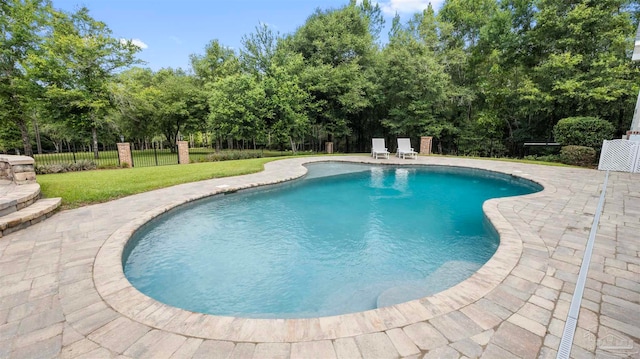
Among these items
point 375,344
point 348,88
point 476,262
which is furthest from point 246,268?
point 348,88

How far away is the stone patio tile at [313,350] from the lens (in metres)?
1.77

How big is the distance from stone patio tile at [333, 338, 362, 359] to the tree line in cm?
1501

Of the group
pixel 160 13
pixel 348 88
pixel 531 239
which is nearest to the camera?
pixel 531 239

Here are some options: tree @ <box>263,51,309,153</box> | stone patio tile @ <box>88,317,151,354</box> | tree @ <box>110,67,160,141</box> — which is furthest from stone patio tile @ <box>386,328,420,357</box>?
tree @ <box>110,67,160,141</box>

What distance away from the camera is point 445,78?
51.2ft

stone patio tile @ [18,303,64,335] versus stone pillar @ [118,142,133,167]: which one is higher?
stone pillar @ [118,142,133,167]

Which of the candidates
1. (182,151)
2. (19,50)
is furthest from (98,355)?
(19,50)

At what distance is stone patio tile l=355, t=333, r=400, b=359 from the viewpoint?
1.77 m

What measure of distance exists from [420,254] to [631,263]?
7.66ft

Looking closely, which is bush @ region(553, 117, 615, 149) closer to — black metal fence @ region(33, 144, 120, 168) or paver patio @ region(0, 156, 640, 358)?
paver patio @ region(0, 156, 640, 358)

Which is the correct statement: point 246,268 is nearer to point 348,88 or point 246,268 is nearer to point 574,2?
point 348,88

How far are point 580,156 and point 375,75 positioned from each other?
10999 mm

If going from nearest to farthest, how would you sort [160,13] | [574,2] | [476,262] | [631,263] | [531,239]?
[631,263] → [531,239] → [476,262] → [574,2] → [160,13]

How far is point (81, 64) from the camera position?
14.1 metres
